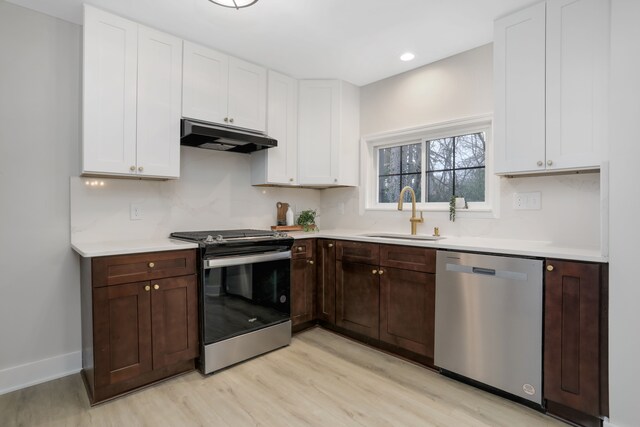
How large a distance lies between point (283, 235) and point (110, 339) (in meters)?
1.36

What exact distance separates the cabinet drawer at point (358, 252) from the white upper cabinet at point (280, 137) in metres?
0.86

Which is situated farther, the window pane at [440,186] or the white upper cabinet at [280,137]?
the white upper cabinet at [280,137]

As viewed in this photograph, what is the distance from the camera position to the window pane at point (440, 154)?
300 centimetres

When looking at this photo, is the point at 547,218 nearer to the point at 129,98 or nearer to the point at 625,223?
the point at 625,223

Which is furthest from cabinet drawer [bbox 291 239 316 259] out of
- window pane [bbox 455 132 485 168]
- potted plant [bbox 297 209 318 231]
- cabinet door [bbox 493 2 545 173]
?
cabinet door [bbox 493 2 545 173]

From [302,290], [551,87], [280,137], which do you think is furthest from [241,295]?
[551,87]

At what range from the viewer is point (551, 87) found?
205cm

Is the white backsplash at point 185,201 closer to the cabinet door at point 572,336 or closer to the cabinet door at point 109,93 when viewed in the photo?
the cabinet door at point 109,93

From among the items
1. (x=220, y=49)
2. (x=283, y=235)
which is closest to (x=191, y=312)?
(x=283, y=235)

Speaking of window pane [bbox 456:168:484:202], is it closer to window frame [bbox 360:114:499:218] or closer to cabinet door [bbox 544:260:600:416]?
window frame [bbox 360:114:499:218]

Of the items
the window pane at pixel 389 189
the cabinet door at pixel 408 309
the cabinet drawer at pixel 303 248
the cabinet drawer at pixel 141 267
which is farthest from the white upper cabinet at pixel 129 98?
the window pane at pixel 389 189

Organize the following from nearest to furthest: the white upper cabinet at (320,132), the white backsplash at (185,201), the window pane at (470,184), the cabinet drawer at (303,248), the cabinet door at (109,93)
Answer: the cabinet door at (109,93)
the white backsplash at (185,201)
the window pane at (470,184)
the cabinet drawer at (303,248)
the white upper cabinet at (320,132)

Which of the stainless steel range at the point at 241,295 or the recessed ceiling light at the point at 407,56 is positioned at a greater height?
the recessed ceiling light at the point at 407,56

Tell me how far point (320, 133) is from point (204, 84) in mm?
1183
